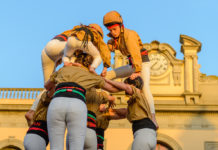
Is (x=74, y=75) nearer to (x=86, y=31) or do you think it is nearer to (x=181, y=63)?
(x=86, y=31)

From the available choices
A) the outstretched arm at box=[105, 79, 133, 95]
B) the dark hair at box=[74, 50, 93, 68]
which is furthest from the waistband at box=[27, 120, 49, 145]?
the outstretched arm at box=[105, 79, 133, 95]

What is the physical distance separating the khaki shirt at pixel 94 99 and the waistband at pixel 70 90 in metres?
1.08

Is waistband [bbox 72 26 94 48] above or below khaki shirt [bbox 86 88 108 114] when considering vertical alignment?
above

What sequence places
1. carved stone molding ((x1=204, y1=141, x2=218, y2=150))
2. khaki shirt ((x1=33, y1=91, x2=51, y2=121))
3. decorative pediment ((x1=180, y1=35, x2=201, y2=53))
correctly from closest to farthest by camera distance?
1. khaki shirt ((x1=33, y1=91, x2=51, y2=121))
2. carved stone molding ((x1=204, y1=141, x2=218, y2=150))
3. decorative pediment ((x1=180, y1=35, x2=201, y2=53))

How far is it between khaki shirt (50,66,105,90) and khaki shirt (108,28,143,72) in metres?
0.88

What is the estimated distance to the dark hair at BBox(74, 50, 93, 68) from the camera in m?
5.71

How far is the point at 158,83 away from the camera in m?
20.4

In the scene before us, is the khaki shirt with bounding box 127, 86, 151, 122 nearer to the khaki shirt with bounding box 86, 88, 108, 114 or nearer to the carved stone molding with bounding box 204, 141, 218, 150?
the khaki shirt with bounding box 86, 88, 108, 114

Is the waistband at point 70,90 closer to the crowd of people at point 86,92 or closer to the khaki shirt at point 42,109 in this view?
the crowd of people at point 86,92

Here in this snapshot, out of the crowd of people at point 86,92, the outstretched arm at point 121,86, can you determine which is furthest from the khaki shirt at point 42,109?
the outstretched arm at point 121,86

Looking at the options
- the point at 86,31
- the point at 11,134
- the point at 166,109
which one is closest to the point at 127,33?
the point at 86,31

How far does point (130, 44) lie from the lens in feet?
20.5

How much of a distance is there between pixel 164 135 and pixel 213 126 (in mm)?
2335

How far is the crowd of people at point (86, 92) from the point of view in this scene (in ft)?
15.9
